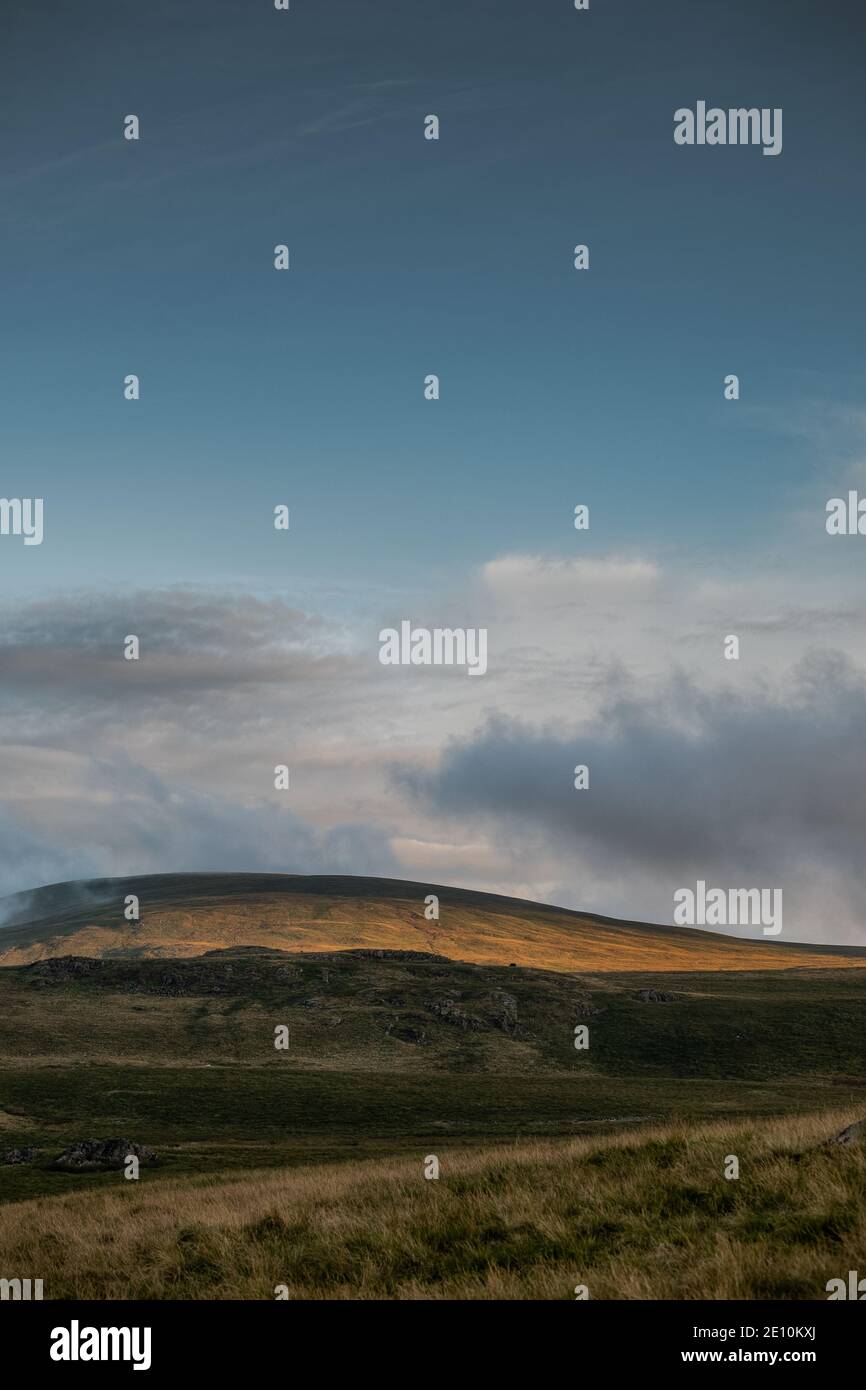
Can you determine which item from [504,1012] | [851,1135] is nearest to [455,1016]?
[504,1012]

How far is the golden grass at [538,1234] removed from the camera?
386 inches

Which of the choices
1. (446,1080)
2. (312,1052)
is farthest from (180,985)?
(446,1080)

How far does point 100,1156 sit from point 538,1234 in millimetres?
36659

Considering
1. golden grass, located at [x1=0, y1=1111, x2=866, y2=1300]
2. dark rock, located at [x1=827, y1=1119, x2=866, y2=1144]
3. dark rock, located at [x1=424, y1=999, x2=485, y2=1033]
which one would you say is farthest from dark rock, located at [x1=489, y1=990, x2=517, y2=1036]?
dark rock, located at [x1=827, y1=1119, x2=866, y2=1144]

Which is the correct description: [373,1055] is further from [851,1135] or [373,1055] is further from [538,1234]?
[538,1234]

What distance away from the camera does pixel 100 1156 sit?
4231 centimetres

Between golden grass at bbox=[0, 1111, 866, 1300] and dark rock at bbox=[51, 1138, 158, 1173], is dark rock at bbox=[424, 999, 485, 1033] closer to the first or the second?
dark rock at bbox=[51, 1138, 158, 1173]

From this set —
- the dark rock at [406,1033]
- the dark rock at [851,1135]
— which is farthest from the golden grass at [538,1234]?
the dark rock at [406,1033]

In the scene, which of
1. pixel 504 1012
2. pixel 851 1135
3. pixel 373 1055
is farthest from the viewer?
pixel 504 1012

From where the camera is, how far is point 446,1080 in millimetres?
80500

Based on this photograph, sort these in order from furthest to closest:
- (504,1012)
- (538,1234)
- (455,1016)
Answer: (504,1012)
(455,1016)
(538,1234)

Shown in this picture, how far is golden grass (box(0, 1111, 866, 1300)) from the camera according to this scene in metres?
9.80
